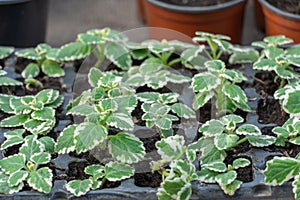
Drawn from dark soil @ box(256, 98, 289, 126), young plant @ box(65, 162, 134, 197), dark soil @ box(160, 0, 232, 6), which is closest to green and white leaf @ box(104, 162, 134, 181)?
young plant @ box(65, 162, 134, 197)

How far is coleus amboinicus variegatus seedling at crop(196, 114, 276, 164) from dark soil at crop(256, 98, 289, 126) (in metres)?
0.11

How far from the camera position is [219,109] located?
4.53ft

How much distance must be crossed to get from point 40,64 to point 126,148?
18.6 inches

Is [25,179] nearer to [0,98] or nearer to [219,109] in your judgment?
[0,98]

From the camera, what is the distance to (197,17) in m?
1.92

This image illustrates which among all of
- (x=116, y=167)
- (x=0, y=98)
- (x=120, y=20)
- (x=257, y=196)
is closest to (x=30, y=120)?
(x=0, y=98)

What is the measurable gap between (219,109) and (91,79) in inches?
12.1

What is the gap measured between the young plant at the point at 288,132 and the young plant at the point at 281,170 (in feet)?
0.29

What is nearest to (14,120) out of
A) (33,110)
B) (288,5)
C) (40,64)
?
(33,110)

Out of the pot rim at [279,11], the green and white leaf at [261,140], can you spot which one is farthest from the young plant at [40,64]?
the pot rim at [279,11]

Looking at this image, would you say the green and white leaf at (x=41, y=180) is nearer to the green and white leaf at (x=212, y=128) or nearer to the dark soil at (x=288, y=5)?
the green and white leaf at (x=212, y=128)

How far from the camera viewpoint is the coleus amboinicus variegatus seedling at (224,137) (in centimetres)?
123

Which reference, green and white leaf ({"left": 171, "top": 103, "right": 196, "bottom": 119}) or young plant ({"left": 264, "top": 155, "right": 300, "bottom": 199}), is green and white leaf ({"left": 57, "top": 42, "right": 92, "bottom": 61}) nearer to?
green and white leaf ({"left": 171, "top": 103, "right": 196, "bottom": 119})

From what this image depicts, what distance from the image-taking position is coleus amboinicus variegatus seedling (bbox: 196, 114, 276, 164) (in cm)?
123
